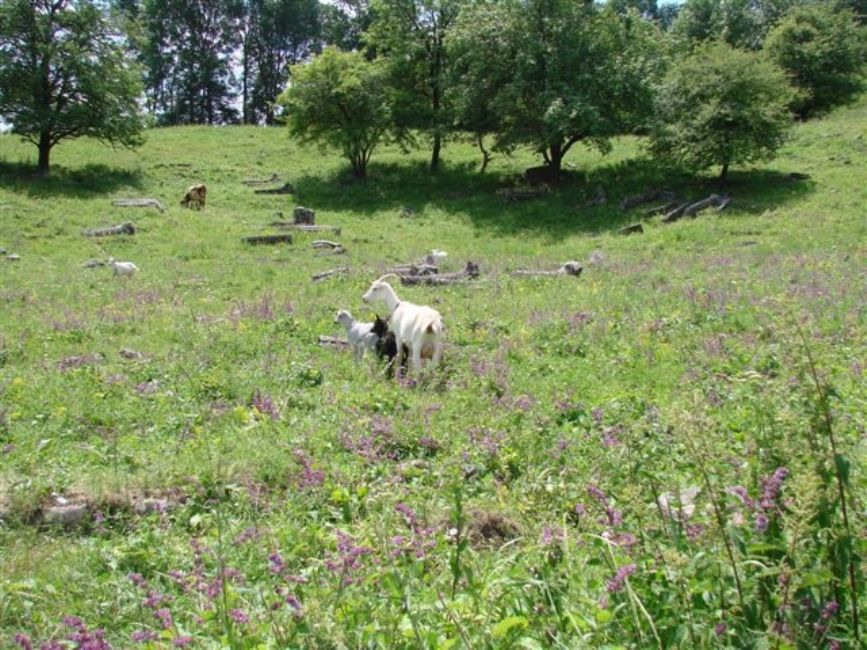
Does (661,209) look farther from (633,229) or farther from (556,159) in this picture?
(556,159)

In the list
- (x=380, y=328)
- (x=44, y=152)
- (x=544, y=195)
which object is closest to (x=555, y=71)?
(x=544, y=195)

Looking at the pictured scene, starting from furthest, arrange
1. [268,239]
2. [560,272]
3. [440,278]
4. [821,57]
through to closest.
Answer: [821,57] < [268,239] < [560,272] < [440,278]

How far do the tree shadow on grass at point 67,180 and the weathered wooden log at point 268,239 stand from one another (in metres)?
11.9

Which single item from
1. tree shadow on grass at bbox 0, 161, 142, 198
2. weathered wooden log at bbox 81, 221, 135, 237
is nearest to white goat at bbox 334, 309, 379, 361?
weathered wooden log at bbox 81, 221, 135, 237

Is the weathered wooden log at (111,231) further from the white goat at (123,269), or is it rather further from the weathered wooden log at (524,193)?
the weathered wooden log at (524,193)

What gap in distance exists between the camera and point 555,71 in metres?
36.2

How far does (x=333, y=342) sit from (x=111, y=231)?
18156 mm

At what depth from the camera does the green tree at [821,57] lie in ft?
143

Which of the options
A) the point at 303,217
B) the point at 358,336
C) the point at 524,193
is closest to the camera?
the point at 358,336

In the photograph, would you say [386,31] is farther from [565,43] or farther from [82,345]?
[82,345]

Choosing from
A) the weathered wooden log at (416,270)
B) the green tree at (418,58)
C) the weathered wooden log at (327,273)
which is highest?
the green tree at (418,58)

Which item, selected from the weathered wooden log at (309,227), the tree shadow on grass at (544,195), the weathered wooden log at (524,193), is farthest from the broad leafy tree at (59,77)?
the weathered wooden log at (524,193)

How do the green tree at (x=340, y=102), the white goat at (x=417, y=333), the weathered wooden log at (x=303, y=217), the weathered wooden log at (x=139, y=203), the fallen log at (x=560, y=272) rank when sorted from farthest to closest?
1. the green tree at (x=340, y=102)
2. the weathered wooden log at (x=139, y=203)
3. the weathered wooden log at (x=303, y=217)
4. the fallen log at (x=560, y=272)
5. the white goat at (x=417, y=333)

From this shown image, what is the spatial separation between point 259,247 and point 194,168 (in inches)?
689
